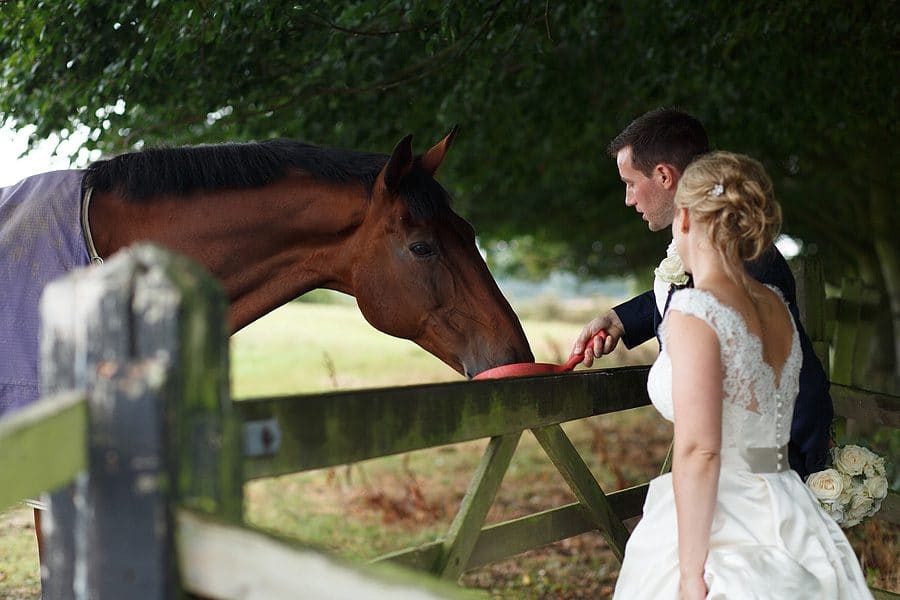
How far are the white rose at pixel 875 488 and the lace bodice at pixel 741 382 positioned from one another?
818 millimetres

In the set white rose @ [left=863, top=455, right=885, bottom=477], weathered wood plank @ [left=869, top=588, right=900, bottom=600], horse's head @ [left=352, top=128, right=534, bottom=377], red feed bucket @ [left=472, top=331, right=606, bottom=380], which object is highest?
horse's head @ [left=352, top=128, right=534, bottom=377]

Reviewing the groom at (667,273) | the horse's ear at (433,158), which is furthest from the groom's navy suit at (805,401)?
the horse's ear at (433,158)

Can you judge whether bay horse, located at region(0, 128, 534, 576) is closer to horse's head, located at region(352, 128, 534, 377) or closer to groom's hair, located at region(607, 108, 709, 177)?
horse's head, located at region(352, 128, 534, 377)

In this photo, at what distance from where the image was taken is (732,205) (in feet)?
7.16

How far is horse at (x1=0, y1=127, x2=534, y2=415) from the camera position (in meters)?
3.48

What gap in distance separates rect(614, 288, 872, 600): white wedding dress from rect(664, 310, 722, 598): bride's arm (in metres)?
0.04

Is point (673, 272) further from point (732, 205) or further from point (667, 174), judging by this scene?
point (732, 205)

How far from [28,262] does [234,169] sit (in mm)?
843

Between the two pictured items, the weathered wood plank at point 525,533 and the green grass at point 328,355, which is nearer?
the weathered wood plank at point 525,533

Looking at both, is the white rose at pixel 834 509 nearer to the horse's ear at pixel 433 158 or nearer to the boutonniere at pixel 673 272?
the boutonniere at pixel 673 272

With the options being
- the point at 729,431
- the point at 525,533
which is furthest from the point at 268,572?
the point at 525,533

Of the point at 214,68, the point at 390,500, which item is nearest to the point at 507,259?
the point at 390,500

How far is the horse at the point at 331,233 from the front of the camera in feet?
11.4

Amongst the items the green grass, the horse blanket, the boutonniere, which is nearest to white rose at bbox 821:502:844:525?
the boutonniere
